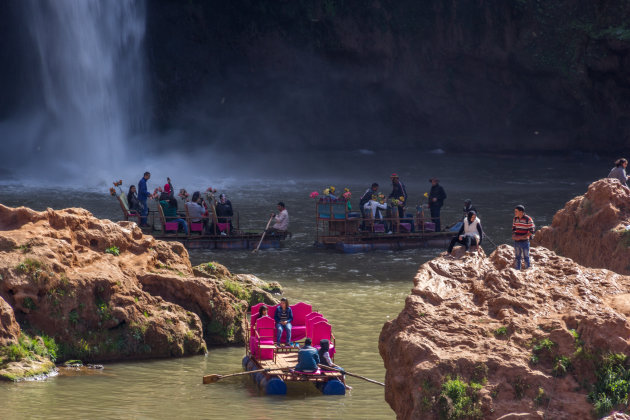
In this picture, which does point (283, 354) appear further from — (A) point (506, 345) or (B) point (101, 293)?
(A) point (506, 345)

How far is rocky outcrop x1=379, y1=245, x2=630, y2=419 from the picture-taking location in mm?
10133

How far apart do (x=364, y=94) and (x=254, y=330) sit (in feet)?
146

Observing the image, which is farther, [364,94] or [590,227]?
[364,94]

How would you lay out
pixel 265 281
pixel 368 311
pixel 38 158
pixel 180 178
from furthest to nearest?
pixel 38 158
pixel 180 178
pixel 265 281
pixel 368 311

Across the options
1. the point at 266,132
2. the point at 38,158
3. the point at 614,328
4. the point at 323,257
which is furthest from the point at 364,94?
the point at 614,328

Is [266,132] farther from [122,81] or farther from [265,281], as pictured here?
[265,281]

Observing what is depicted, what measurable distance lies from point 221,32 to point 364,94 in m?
9.75

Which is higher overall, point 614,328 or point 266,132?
point 266,132

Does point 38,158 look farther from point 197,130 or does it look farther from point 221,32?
point 221,32

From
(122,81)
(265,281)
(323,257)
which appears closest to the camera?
(265,281)

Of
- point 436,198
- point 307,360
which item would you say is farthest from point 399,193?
point 307,360

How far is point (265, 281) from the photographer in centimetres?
2334

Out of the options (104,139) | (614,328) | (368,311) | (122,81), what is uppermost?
(122,81)

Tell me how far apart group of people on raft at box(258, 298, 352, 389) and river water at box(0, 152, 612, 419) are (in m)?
0.47
